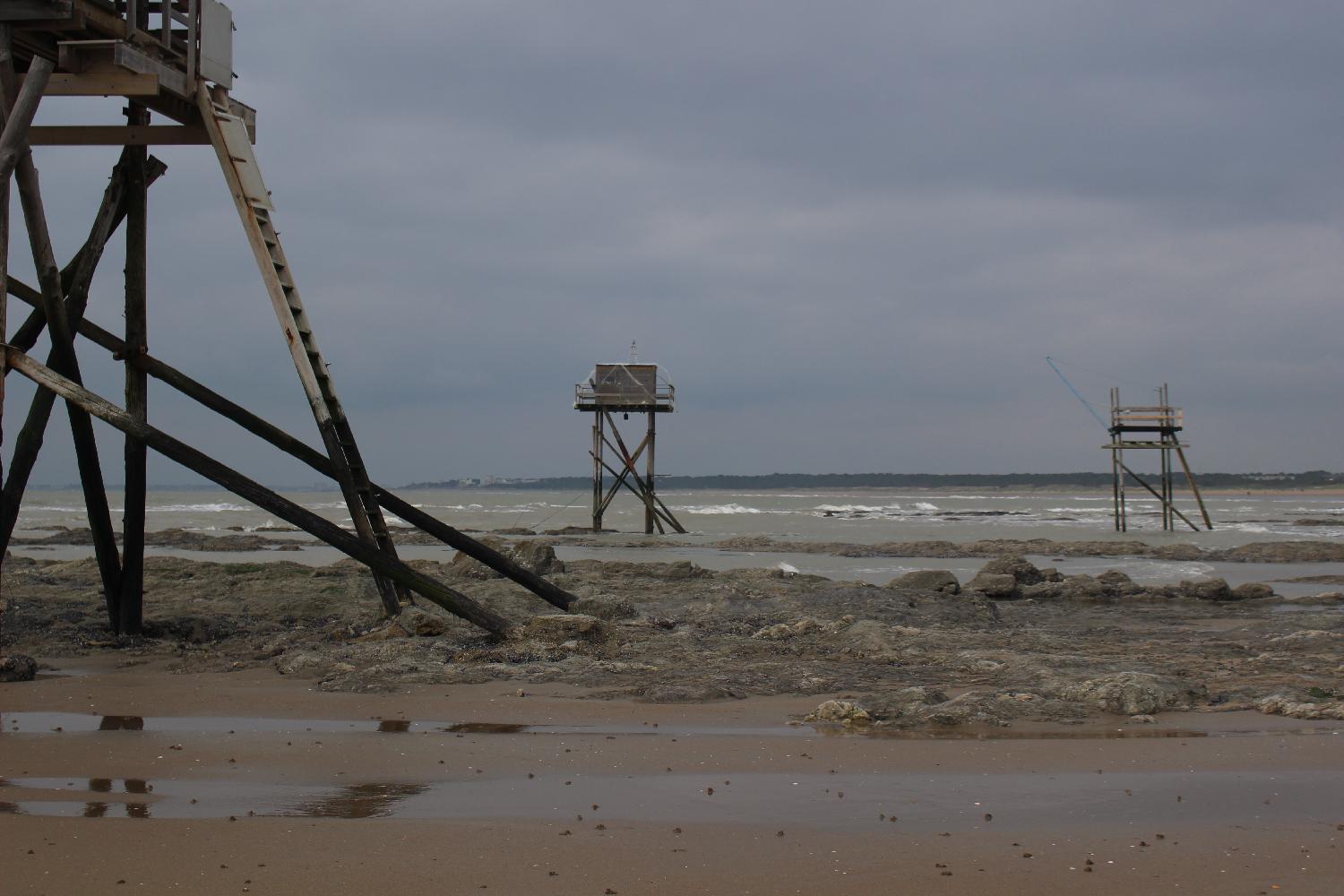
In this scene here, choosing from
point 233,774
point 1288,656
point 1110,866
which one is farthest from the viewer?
point 1288,656

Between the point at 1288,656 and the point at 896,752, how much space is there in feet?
18.5

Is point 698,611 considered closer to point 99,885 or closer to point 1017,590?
point 1017,590

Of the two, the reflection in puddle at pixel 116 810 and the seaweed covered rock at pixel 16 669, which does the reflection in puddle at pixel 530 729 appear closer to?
the seaweed covered rock at pixel 16 669

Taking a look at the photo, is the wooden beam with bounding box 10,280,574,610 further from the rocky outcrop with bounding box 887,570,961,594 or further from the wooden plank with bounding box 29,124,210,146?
the rocky outcrop with bounding box 887,570,961,594

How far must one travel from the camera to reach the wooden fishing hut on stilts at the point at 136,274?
834 centimetres

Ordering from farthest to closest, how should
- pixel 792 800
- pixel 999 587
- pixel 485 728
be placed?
pixel 999 587
pixel 485 728
pixel 792 800

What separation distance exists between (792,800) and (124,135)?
26.0 ft

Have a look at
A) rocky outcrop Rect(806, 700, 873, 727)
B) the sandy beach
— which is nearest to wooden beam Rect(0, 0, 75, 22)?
the sandy beach

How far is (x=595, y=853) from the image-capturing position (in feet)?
14.9

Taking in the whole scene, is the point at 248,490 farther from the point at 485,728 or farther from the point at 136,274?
the point at 485,728

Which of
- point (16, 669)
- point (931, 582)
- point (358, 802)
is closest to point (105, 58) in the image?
point (16, 669)

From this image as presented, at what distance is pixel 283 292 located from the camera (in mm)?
9094

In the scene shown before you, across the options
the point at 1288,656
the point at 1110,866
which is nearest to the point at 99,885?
the point at 1110,866

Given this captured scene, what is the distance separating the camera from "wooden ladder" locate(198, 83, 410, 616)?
9.05 m
